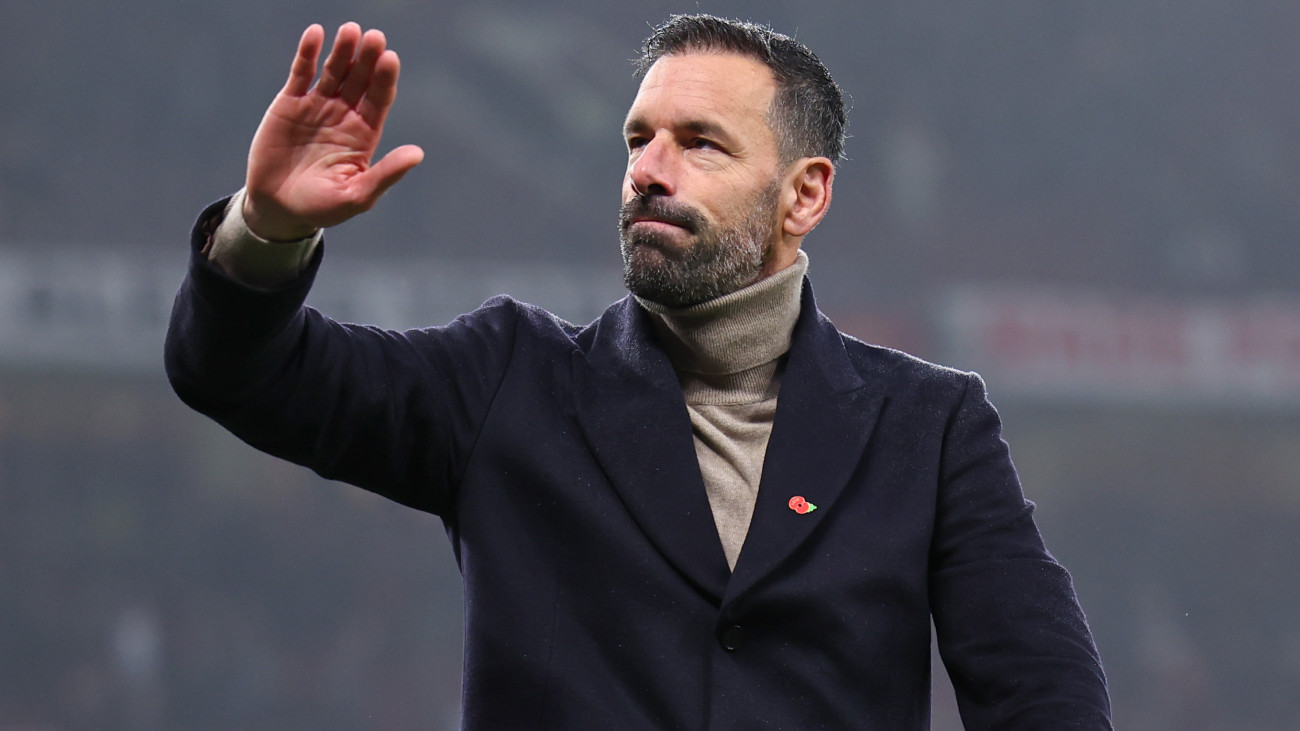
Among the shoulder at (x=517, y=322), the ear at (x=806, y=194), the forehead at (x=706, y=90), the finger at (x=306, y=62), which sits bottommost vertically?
the shoulder at (x=517, y=322)

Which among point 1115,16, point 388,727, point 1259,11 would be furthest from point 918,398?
point 1259,11

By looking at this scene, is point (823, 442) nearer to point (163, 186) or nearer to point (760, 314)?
point (760, 314)

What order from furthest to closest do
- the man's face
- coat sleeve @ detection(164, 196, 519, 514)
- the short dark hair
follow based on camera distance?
the short dark hair < the man's face < coat sleeve @ detection(164, 196, 519, 514)

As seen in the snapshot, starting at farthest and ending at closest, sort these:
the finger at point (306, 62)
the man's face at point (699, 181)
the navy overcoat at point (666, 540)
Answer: the man's face at point (699, 181) < the navy overcoat at point (666, 540) < the finger at point (306, 62)

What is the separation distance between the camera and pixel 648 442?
157cm

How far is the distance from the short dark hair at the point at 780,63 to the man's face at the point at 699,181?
0.01m

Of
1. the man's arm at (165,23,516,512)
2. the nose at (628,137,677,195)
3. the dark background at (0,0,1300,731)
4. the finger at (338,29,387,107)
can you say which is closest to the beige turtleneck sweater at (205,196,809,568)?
the nose at (628,137,677,195)

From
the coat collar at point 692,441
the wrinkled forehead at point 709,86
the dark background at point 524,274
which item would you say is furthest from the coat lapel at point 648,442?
the dark background at point 524,274

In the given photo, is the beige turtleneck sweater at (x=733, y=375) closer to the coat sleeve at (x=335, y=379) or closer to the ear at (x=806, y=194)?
the ear at (x=806, y=194)

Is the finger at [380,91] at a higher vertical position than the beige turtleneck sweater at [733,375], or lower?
higher

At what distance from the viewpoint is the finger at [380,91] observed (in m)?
1.33

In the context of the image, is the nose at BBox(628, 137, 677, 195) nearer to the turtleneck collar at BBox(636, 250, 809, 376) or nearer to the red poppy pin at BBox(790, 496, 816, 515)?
the turtleneck collar at BBox(636, 250, 809, 376)

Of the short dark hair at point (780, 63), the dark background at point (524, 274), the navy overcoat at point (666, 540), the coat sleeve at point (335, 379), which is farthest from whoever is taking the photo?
the dark background at point (524, 274)

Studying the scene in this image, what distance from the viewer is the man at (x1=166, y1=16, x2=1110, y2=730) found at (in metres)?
1.38
